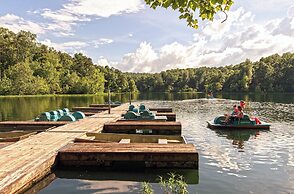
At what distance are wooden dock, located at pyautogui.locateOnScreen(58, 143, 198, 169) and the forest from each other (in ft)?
190

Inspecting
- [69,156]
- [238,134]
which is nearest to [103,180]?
[69,156]

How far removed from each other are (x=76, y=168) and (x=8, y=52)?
307 ft

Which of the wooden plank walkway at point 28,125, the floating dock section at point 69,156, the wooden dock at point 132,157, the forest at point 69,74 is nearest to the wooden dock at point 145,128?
the wooden plank walkway at point 28,125

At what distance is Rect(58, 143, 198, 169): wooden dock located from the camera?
1013 cm

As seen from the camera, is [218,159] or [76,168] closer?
[76,168]

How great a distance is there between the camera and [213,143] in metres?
16.4

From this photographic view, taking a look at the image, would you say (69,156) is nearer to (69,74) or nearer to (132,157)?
(132,157)

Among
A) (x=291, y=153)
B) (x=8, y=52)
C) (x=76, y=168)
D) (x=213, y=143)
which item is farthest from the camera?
(x=8, y=52)

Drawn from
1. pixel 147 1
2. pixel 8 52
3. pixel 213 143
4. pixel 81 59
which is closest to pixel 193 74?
Answer: pixel 81 59

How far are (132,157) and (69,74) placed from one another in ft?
319

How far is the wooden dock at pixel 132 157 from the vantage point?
33.2ft

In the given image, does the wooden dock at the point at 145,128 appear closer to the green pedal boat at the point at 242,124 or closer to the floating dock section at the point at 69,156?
the green pedal boat at the point at 242,124

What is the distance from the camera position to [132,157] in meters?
10.1

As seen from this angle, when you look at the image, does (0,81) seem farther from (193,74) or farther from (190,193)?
(193,74)
